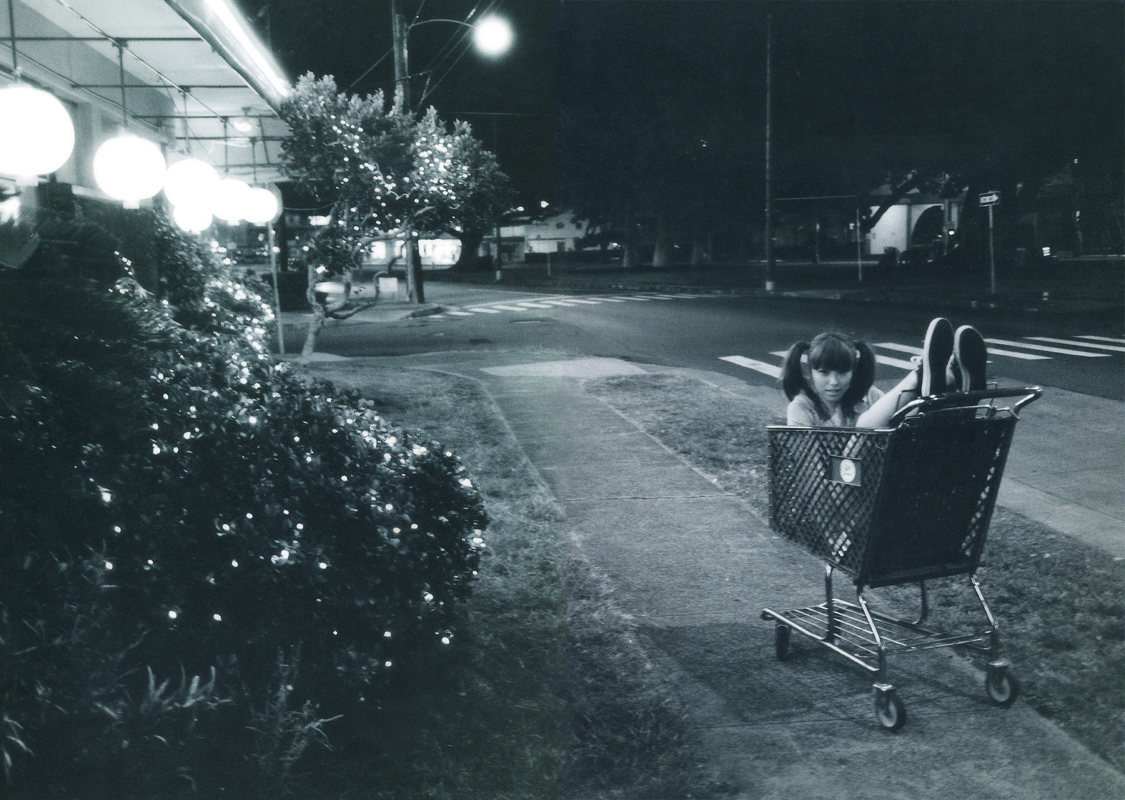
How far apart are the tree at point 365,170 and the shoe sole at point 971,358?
339 inches

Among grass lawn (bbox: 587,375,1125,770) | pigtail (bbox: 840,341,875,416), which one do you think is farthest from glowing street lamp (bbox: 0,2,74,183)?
grass lawn (bbox: 587,375,1125,770)

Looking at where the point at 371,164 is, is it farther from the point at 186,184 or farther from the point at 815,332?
the point at 815,332

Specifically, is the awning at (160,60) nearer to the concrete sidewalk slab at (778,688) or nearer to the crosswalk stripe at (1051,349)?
the concrete sidewalk slab at (778,688)

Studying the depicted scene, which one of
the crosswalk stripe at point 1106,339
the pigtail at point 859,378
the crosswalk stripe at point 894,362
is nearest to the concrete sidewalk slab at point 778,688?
the pigtail at point 859,378

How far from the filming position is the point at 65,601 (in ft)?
10.3

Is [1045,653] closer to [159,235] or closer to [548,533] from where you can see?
[548,533]

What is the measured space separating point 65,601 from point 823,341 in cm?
312

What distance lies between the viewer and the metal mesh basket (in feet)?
12.5

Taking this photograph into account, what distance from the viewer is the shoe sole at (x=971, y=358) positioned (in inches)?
149

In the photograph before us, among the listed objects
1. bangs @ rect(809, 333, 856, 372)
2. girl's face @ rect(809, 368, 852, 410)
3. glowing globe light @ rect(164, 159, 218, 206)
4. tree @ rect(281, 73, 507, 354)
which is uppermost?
tree @ rect(281, 73, 507, 354)

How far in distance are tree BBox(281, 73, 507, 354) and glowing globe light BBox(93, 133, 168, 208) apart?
212 inches

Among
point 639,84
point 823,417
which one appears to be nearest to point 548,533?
point 823,417

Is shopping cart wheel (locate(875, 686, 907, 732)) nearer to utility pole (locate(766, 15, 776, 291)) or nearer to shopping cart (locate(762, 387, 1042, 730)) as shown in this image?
shopping cart (locate(762, 387, 1042, 730))

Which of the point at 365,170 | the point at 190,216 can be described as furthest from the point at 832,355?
the point at 365,170
